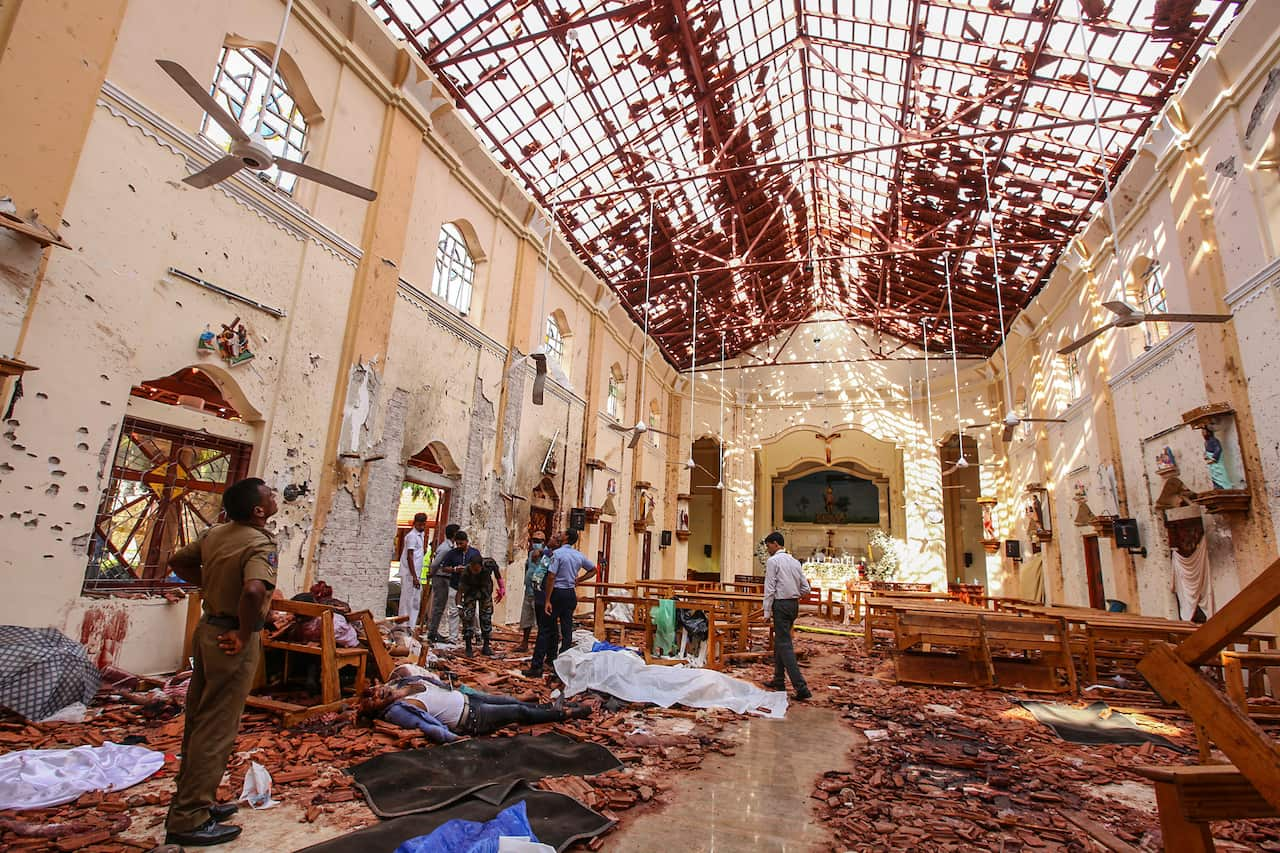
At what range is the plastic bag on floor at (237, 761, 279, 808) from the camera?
3164mm

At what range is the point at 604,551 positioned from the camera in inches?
625

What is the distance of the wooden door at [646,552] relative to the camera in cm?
1875

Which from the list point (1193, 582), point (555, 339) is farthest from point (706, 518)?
point (1193, 582)

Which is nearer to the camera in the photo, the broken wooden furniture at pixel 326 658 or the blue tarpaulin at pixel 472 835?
the blue tarpaulin at pixel 472 835

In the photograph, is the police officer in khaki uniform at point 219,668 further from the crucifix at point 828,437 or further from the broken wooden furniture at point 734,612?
the crucifix at point 828,437

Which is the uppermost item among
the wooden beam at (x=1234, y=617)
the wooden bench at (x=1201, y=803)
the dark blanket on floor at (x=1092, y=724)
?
the wooden beam at (x=1234, y=617)

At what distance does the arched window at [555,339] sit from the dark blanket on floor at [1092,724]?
10512 mm

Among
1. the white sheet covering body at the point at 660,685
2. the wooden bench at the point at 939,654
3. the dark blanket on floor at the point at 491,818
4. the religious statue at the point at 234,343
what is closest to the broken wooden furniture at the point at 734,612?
the wooden bench at the point at 939,654

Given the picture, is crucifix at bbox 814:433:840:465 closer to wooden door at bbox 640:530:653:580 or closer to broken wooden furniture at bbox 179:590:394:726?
wooden door at bbox 640:530:653:580

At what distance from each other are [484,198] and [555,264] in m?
2.74

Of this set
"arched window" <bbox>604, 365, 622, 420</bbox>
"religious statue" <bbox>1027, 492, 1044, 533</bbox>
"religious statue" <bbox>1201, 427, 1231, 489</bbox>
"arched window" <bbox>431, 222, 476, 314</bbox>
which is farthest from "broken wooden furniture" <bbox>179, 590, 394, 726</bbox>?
"religious statue" <bbox>1027, 492, 1044, 533</bbox>

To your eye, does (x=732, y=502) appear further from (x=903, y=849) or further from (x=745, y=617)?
(x=903, y=849)

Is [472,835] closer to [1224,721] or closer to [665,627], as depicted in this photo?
[1224,721]

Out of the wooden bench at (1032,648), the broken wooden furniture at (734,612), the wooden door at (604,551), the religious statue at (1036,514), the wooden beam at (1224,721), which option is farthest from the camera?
the wooden door at (604,551)
